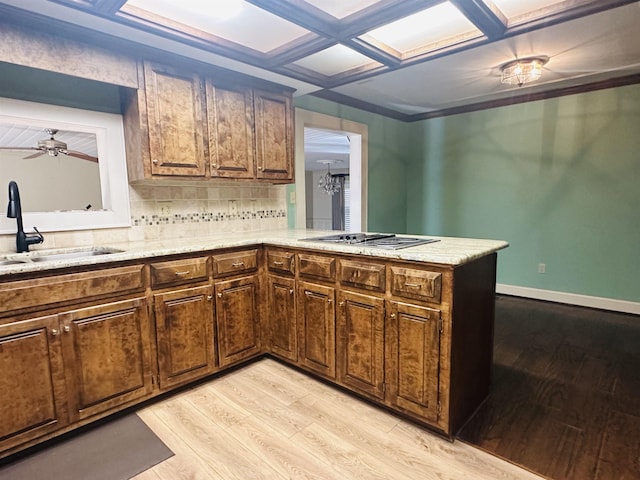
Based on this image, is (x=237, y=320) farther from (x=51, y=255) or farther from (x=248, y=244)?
(x=51, y=255)

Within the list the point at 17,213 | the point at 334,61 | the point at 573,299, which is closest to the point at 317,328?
the point at 17,213

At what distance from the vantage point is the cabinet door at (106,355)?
70.3 inches

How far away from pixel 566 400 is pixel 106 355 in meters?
2.57

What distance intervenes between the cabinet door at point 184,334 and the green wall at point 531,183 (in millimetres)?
2094

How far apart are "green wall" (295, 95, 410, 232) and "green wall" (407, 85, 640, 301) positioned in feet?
1.04

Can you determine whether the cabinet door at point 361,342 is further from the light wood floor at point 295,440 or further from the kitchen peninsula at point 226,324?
the light wood floor at point 295,440

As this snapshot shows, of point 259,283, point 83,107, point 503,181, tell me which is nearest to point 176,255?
point 259,283

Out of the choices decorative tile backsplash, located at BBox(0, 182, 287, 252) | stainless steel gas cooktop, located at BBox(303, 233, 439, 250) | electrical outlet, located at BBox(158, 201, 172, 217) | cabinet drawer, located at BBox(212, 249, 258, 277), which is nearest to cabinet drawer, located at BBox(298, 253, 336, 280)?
stainless steel gas cooktop, located at BBox(303, 233, 439, 250)

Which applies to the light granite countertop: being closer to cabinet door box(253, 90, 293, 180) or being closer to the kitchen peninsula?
the kitchen peninsula

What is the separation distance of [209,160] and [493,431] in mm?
2367

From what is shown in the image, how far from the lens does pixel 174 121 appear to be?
2361 millimetres

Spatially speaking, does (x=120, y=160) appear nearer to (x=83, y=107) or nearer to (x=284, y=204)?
(x=83, y=107)

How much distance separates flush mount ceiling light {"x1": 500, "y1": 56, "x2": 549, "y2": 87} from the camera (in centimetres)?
276

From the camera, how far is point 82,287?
1.78 meters
